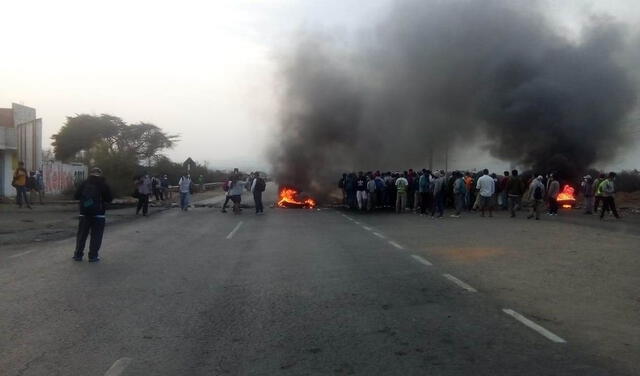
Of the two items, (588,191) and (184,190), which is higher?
(588,191)

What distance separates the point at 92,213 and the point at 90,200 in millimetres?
203

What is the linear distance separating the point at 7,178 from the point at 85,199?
64.8ft

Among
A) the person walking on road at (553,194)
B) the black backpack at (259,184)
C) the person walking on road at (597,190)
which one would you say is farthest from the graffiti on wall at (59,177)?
the person walking on road at (597,190)

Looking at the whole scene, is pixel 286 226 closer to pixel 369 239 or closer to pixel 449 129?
pixel 369 239

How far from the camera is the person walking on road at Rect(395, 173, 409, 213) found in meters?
21.2

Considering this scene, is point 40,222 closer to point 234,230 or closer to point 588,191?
point 234,230

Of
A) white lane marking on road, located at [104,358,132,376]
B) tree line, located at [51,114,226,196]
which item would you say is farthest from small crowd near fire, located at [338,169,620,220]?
tree line, located at [51,114,226,196]

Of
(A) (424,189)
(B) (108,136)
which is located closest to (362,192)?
(A) (424,189)

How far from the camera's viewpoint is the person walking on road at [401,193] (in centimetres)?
2123

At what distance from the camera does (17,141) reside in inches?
1065

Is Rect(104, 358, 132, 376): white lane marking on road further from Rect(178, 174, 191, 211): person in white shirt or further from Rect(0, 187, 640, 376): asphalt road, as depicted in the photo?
Rect(178, 174, 191, 211): person in white shirt

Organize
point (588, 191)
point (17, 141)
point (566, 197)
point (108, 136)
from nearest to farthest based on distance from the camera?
point (588, 191) → point (566, 197) → point (17, 141) → point (108, 136)

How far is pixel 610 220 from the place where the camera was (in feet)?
58.1

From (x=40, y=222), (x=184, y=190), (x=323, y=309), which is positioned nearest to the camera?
(x=323, y=309)
